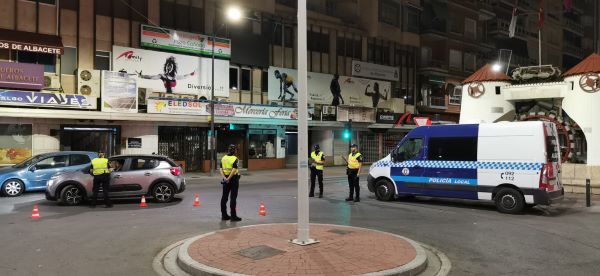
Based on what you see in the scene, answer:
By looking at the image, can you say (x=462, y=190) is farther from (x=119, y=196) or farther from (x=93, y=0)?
(x=93, y=0)

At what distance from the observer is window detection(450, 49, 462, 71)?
46500 millimetres

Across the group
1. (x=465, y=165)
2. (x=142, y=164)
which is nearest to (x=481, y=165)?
(x=465, y=165)

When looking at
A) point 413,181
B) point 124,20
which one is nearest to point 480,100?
point 413,181

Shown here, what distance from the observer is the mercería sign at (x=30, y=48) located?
22.4 meters

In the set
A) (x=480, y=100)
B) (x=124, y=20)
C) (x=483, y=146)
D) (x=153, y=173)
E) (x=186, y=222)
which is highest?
(x=124, y=20)

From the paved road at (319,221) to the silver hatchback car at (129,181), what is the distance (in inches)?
17.0

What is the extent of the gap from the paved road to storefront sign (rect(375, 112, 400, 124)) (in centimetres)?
2380

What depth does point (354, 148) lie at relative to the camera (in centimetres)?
1492

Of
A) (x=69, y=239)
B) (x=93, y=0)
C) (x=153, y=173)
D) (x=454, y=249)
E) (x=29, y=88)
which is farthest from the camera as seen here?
(x=93, y=0)

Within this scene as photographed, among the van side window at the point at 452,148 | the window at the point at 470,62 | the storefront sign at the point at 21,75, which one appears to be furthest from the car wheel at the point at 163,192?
the window at the point at 470,62

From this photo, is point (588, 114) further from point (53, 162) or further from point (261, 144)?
point (261, 144)

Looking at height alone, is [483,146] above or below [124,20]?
below

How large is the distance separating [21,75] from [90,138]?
480 centimetres

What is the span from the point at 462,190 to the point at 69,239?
988 centimetres
